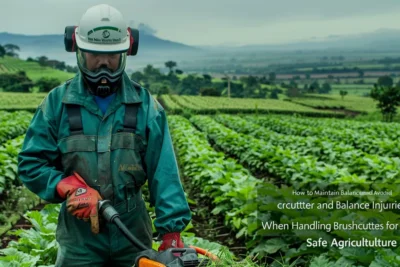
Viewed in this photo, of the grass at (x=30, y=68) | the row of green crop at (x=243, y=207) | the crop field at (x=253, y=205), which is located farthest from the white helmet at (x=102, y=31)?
the grass at (x=30, y=68)

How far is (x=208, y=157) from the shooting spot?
10.3m

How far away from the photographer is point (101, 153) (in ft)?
9.37

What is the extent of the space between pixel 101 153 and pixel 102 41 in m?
0.60

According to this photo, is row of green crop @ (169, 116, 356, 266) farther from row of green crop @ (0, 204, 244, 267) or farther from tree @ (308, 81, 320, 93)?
tree @ (308, 81, 320, 93)

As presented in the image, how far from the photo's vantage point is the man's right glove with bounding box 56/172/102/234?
267cm

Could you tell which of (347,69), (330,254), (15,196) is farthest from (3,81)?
→ (347,69)

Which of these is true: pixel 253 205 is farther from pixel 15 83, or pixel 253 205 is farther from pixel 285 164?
pixel 15 83

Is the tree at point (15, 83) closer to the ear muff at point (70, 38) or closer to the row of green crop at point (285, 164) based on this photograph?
the row of green crop at point (285, 164)

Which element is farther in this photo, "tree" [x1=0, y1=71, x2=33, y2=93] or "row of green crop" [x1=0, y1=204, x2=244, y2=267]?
"tree" [x1=0, y1=71, x2=33, y2=93]

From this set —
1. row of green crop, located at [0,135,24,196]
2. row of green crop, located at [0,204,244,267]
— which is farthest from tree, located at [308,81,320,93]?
row of green crop, located at [0,204,244,267]

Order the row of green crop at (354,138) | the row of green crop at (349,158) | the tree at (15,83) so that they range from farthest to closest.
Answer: the tree at (15,83), the row of green crop at (354,138), the row of green crop at (349,158)

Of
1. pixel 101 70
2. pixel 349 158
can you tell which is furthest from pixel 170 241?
pixel 349 158

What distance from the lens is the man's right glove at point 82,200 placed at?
8.75ft

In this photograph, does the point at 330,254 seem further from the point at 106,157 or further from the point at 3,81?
the point at 3,81
